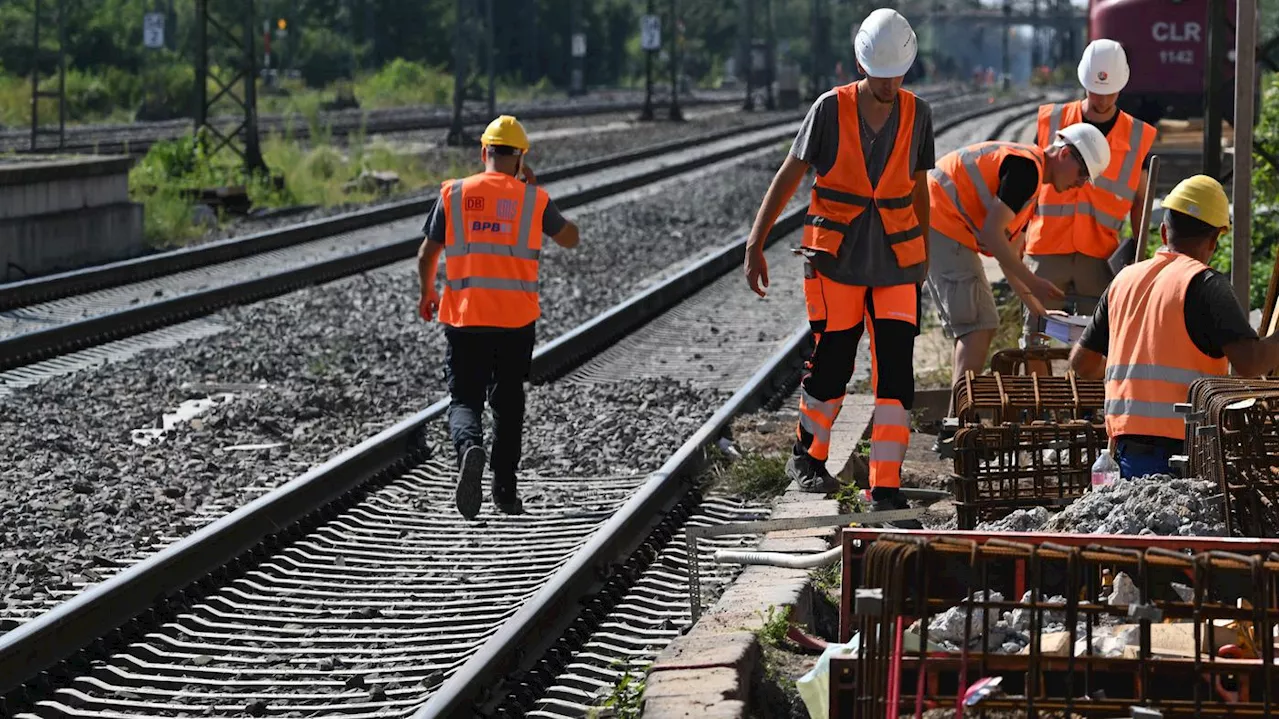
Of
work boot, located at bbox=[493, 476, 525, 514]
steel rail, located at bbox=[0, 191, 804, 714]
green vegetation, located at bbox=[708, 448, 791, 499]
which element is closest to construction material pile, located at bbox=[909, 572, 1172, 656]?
steel rail, located at bbox=[0, 191, 804, 714]

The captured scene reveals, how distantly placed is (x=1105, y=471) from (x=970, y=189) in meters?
2.55

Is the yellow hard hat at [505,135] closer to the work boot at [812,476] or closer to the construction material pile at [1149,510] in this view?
the work boot at [812,476]

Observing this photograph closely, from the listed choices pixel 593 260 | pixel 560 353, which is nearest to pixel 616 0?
pixel 593 260

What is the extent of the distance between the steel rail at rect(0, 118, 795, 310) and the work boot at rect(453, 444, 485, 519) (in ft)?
26.0

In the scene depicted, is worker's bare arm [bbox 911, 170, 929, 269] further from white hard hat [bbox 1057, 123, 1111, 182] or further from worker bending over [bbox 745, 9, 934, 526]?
white hard hat [bbox 1057, 123, 1111, 182]

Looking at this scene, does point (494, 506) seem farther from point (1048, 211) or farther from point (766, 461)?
point (1048, 211)

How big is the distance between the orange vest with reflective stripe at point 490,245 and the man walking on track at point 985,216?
1.84 m

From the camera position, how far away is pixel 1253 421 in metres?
5.76

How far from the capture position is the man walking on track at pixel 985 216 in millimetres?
8492

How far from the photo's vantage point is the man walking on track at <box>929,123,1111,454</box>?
8492mm

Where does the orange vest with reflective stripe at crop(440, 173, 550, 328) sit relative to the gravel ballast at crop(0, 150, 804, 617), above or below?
above

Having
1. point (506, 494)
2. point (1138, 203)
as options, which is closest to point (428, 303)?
point (506, 494)

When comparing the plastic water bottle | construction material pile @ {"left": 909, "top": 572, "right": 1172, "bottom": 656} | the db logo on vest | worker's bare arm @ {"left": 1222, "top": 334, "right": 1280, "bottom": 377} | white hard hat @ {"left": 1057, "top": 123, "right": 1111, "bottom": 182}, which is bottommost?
construction material pile @ {"left": 909, "top": 572, "right": 1172, "bottom": 656}

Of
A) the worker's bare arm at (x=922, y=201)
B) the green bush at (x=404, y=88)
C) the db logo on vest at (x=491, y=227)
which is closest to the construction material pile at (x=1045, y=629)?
the worker's bare arm at (x=922, y=201)
